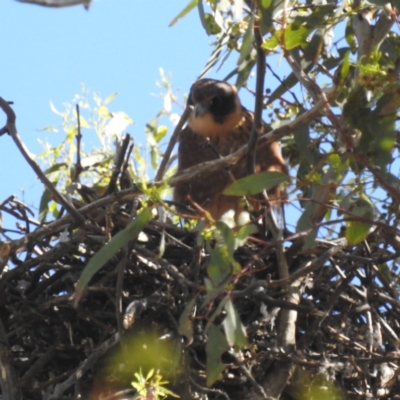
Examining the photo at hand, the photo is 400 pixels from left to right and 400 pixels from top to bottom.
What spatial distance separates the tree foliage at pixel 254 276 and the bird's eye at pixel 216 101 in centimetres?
102

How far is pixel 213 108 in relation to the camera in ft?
12.6

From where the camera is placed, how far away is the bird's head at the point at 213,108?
12.4 feet

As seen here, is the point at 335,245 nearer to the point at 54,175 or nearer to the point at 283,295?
the point at 283,295

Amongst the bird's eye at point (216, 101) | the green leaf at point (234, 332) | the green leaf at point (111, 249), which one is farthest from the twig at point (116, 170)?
the bird's eye at point (216, 101)

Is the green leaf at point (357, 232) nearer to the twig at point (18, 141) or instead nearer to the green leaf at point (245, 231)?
the green leaf at point (245, 231)

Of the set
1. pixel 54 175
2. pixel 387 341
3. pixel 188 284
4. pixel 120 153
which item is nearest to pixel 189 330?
pixel 188 284

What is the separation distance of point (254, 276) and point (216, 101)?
4.48ft

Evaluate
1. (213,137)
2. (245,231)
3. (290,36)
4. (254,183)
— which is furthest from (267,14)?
(213,137)

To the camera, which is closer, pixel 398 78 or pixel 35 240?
pixel 398 78

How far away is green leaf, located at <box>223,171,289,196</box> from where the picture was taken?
1.97 meters

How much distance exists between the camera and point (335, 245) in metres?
2.52

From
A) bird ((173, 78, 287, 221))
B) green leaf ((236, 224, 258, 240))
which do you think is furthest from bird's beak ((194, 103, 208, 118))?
green leaf ((236, 224, 258, 240))

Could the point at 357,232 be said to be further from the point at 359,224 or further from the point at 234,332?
the point at 234,332

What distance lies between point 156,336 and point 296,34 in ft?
3.07
